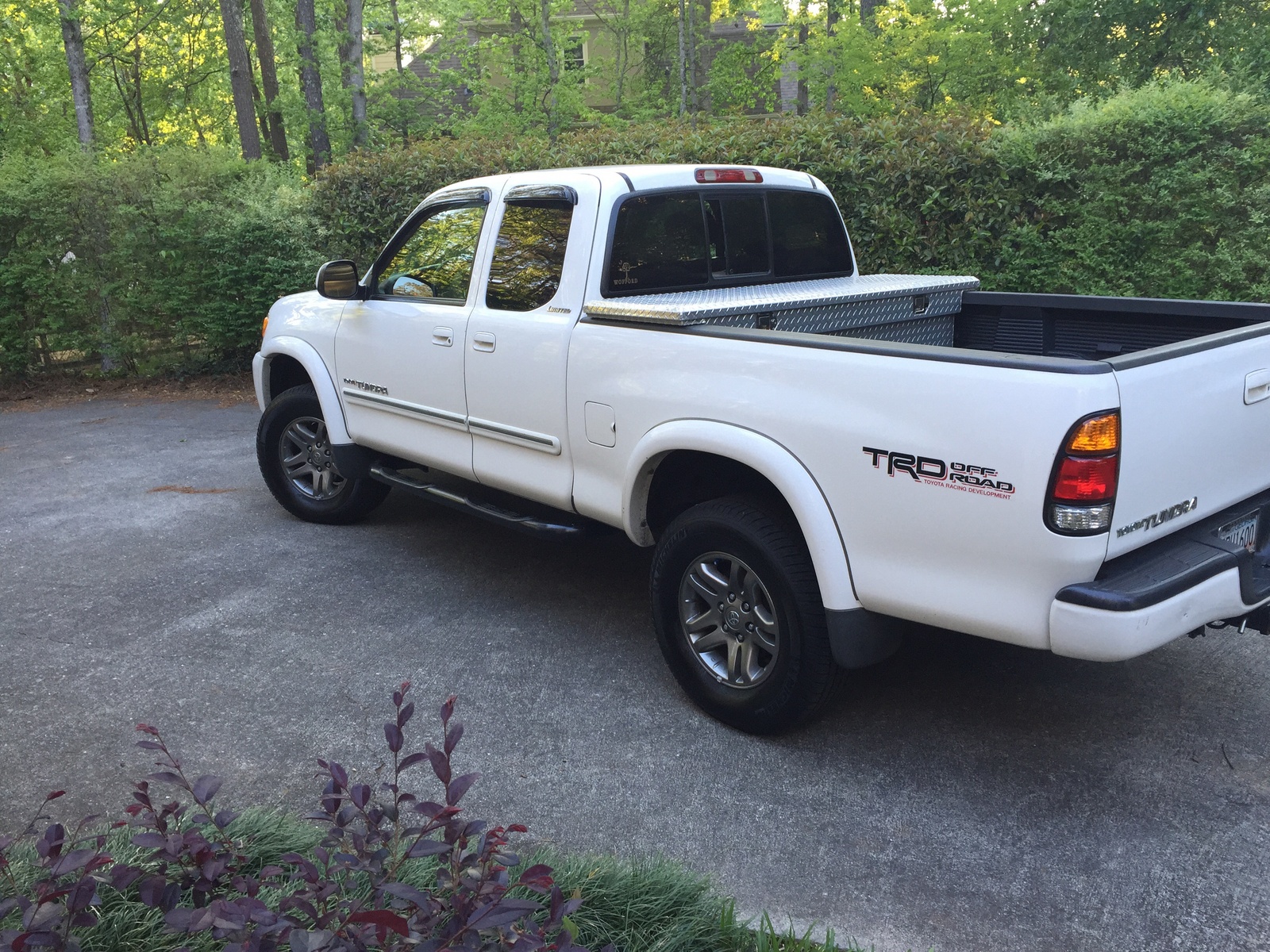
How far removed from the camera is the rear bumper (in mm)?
2717

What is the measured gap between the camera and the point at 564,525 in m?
4.48

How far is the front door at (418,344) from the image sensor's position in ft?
15.9

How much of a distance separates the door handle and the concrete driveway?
124 cm

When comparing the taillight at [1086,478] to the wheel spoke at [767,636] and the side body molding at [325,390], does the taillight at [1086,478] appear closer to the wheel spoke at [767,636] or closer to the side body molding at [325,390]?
the wheel spoke at [767,636]

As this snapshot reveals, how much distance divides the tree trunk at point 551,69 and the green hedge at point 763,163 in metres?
11.5

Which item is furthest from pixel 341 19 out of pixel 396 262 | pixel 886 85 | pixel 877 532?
pixel 877 532

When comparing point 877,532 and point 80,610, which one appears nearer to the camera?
point 877,532

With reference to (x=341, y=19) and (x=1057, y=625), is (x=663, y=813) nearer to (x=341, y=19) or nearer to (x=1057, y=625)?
(x=1057, y=625)

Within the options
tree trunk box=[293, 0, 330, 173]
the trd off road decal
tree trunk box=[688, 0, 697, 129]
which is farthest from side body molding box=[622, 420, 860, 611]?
tree trunk box=[688, 0, 697, 129]

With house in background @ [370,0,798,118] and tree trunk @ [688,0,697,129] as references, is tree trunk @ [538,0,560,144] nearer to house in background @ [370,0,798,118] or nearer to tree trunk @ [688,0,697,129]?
house in background @ [370,0,798,118]

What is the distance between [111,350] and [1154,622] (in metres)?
11.4

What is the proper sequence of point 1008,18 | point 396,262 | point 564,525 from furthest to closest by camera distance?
1. point 1008,18
2. point 396,262
3. point 564,525

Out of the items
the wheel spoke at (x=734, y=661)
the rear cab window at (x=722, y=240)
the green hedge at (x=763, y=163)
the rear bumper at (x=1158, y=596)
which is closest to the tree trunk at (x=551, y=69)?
the green hedge at (x=763, y=163)

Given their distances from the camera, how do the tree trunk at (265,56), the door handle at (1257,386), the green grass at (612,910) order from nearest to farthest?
the green grass at (612,910)
the door handle at (1257,386)
the tree trunk at (265,56)
